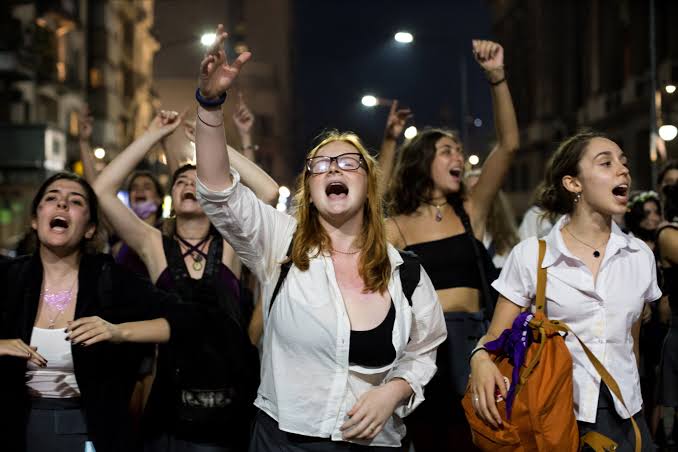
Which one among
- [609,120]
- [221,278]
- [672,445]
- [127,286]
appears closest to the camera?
[127,286]

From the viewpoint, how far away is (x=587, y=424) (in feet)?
12.4

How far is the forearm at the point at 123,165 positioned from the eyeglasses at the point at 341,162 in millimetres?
1867

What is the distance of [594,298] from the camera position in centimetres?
384

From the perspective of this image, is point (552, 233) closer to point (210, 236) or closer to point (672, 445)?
point (210, 236)

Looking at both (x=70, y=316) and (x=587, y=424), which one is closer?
(x=587, y=424)

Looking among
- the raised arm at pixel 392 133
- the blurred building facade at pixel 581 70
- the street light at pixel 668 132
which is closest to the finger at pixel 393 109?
the raised arm at pixel 392 133

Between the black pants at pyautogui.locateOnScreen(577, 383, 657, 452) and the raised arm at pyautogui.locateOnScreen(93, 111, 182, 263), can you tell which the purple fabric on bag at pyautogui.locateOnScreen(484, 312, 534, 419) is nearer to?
the black pants at pyautogui.locateOnScreen(577, 383, 657, 452)

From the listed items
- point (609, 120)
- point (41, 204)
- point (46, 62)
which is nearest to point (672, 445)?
point (41, 204)

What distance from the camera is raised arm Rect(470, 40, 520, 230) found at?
5.22m

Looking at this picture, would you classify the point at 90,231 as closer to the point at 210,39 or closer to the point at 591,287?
the point at 210,39

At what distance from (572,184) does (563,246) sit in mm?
367

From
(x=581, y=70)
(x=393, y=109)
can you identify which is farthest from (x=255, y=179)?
(x=581, y=70)

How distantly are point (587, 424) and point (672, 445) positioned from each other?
3193mm

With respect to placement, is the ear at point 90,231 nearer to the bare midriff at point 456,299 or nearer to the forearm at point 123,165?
the forearm at point 123,165
